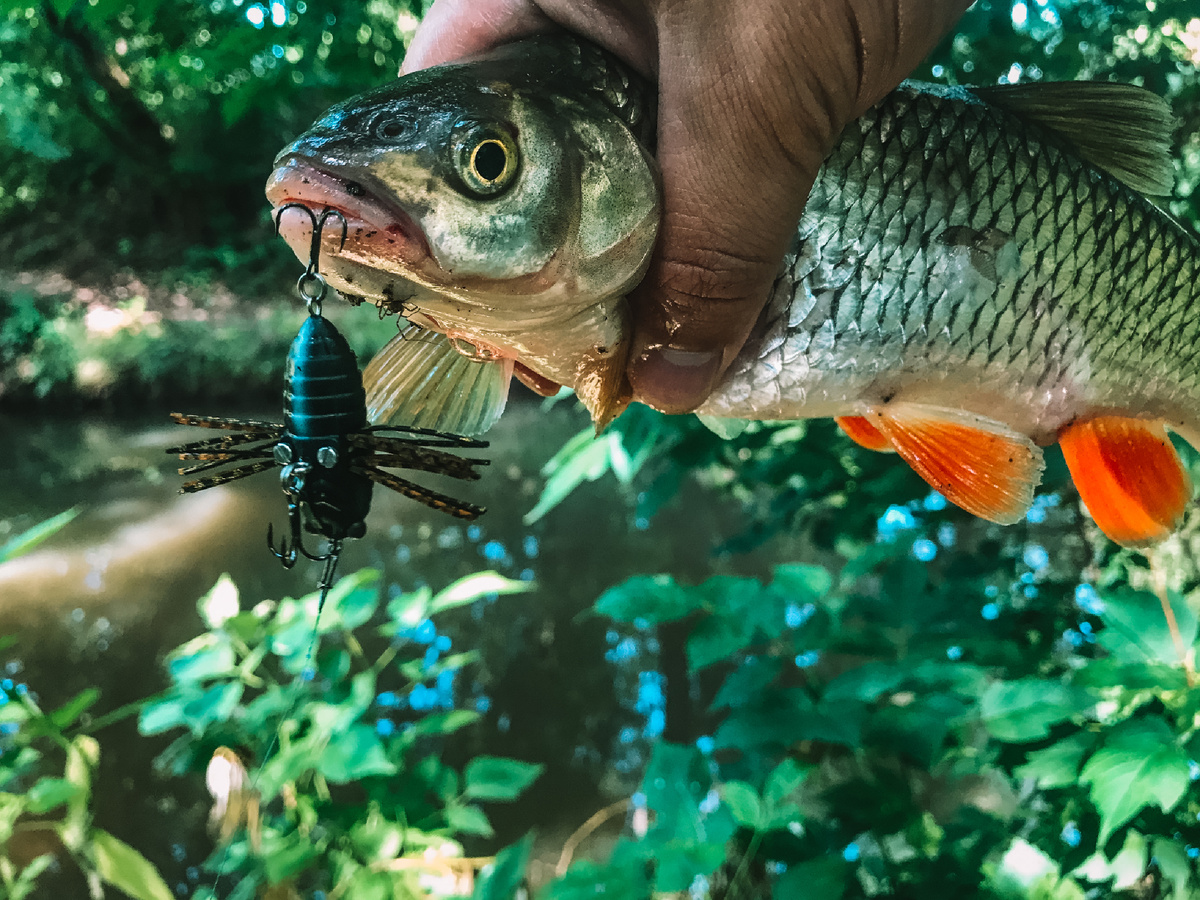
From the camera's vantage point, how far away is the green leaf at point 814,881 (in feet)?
3.96

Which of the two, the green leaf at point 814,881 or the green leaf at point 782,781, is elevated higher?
the green leaf at point 782,781

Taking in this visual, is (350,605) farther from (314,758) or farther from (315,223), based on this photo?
(315,223)

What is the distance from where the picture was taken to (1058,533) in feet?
7.64

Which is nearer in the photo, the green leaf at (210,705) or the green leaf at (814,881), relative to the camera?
the green leaf at (814,881)

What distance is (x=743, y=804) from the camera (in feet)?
4.20

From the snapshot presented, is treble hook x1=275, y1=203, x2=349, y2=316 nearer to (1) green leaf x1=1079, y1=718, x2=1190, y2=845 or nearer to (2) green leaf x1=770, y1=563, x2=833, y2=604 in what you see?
(2) green leaf x1=770, y1=563, x2=833, y2=604

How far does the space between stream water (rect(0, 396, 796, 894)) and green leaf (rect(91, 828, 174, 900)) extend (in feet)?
5.13

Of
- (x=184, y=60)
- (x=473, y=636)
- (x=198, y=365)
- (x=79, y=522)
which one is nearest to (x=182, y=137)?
(x=198, y=365)

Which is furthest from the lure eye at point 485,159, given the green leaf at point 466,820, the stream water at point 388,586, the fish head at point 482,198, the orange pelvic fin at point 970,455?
the stream water at point 388,586

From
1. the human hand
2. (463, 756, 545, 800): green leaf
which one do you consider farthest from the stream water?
the human hand

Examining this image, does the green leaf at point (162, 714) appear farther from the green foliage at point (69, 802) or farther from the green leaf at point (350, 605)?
the green leaf at point (350, 605)

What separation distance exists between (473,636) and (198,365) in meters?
5.56

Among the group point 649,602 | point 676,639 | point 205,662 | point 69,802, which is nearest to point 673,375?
point 649,602

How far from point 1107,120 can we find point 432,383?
2.97ft
